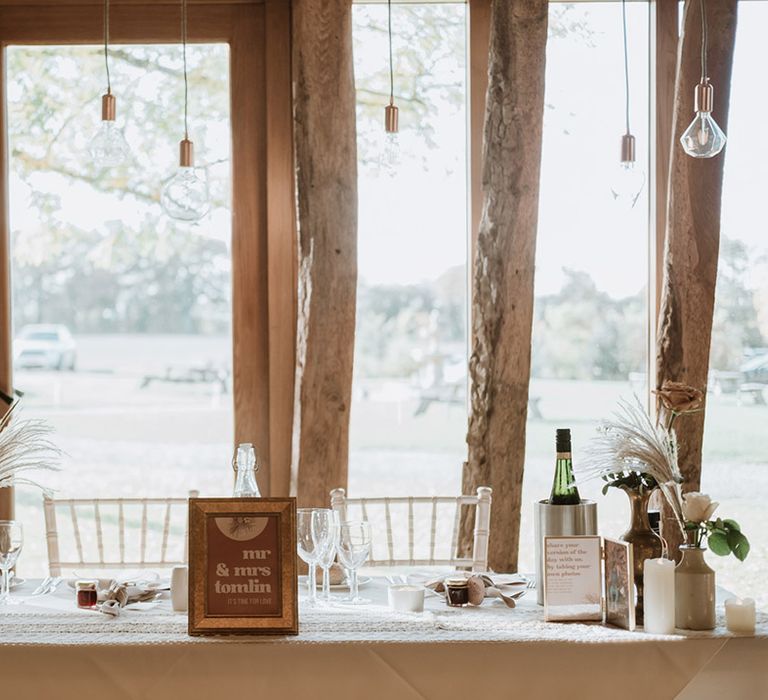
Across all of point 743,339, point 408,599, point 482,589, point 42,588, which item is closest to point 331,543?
point 408,599

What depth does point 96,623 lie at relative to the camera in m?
1.73

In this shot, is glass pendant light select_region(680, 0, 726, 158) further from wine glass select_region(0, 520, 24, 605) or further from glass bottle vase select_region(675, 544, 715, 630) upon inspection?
wine glass select_region(0, 520, 24, 605)

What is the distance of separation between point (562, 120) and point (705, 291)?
74cm

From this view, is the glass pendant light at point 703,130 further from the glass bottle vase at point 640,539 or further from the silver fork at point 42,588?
the silver fork at point 42,588

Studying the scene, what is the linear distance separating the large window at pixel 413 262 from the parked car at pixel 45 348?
97 cm

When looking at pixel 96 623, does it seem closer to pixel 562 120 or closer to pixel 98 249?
pixel 98 249

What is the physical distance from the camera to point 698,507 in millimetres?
1700

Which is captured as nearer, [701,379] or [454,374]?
[701,379]

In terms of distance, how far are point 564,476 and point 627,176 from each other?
100cm

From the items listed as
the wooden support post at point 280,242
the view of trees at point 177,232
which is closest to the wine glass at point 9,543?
the wooden support post at point 280,242

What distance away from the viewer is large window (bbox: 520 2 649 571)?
321 centimetres

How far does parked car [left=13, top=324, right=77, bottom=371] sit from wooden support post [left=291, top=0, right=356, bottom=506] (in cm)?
83

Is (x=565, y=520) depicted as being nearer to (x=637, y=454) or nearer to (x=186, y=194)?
(x=637, y=454)

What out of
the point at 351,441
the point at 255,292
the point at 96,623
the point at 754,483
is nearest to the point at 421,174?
the point at 255,292
